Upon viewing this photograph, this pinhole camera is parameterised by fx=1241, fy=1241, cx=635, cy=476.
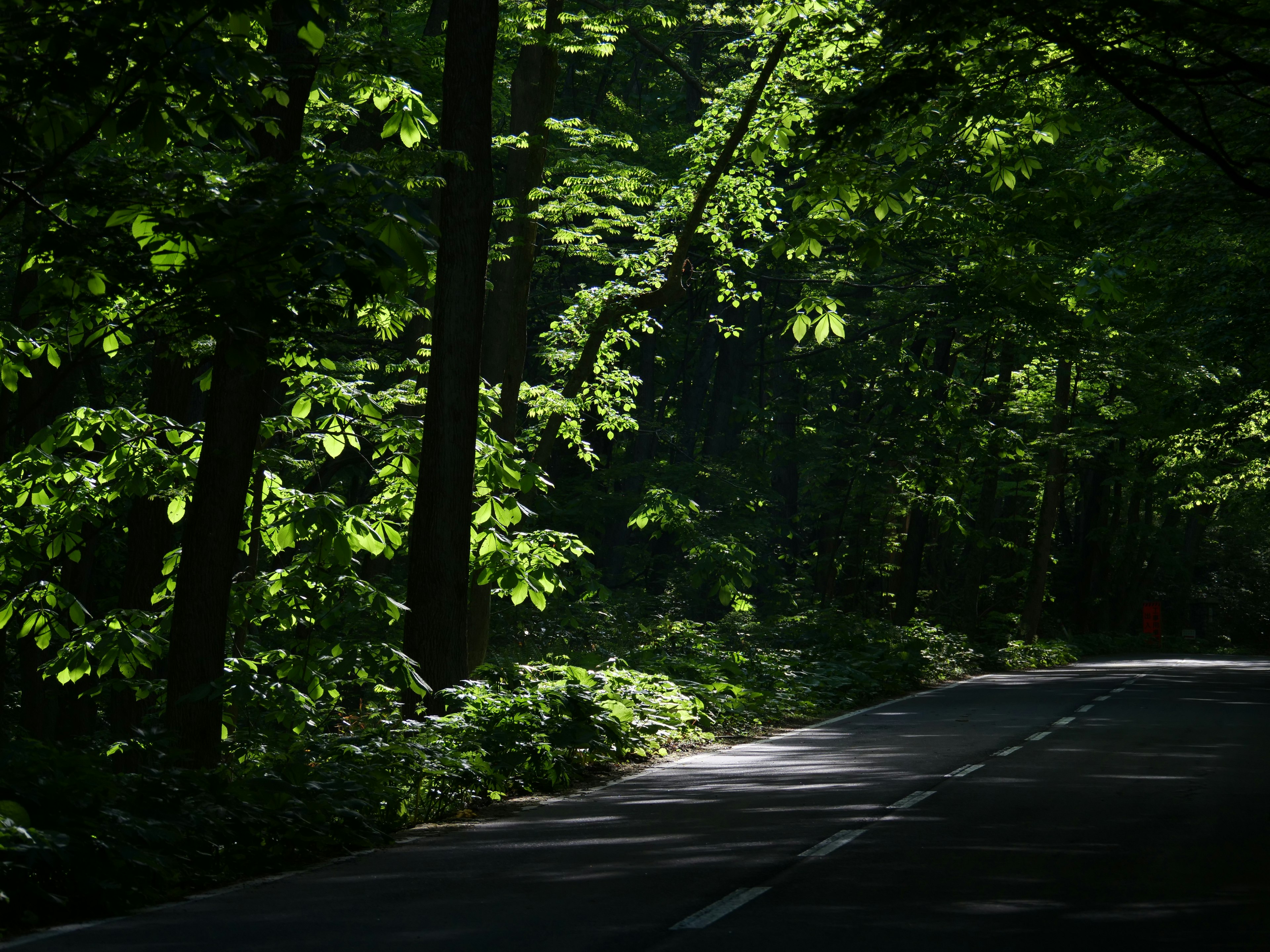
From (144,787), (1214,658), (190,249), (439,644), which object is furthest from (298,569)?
(1214,658)

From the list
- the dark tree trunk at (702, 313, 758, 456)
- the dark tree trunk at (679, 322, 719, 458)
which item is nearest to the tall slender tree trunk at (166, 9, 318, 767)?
the dark tree trunk at (679, 322, 719, 458)

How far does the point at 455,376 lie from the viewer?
12781 millimetres

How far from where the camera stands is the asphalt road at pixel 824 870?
6422 millimetres

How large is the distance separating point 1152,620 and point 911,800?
48.6m

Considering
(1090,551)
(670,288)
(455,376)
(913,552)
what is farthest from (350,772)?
→ (1090,551)

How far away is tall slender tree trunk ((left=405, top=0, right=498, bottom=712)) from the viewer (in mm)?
12680

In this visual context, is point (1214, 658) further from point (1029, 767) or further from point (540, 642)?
point (1029, 767)

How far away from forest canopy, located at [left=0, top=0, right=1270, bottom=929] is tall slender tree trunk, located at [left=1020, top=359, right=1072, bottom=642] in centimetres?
674

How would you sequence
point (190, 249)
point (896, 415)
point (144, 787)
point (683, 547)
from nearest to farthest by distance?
point (190, 249)
point (144, 787)
point (683, 547)
point (896, 415)

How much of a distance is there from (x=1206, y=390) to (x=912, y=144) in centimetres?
2151

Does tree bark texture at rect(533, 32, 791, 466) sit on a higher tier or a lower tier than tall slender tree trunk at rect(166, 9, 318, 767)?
higher

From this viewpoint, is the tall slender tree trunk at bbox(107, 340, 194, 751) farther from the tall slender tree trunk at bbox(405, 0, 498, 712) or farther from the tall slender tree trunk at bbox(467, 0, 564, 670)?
the tall slender tree trunk at bbox(467, 0, 564, 670)

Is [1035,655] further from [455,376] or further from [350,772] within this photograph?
[350,772]

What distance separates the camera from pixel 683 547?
2734 cm
